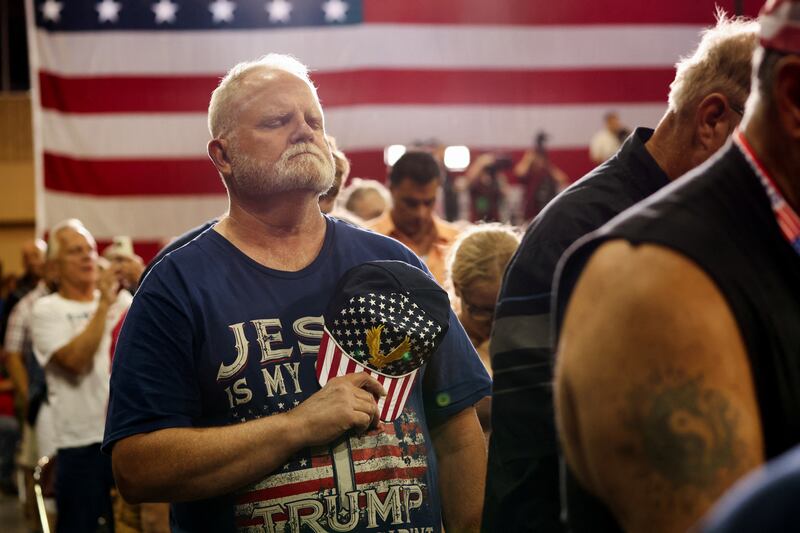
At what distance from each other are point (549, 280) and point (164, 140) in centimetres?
767

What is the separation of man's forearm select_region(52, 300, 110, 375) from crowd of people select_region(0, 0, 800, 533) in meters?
2.63

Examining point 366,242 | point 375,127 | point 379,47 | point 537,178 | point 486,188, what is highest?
point 379,47

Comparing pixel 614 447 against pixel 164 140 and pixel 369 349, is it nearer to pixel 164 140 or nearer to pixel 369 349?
pixel 369 349

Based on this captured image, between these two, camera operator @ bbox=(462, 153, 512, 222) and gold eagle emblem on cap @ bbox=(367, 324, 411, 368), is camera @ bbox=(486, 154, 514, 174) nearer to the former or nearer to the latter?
camera operator @ bbox=(462, 153, 512, 222)

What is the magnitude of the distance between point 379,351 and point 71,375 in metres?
3.84

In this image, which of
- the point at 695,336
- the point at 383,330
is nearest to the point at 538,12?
the point at 383,330

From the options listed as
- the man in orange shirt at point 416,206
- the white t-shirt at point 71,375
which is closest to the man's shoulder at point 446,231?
the man in orange shirt at point 416,206

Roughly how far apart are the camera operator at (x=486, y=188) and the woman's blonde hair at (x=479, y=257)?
5005 millimetres

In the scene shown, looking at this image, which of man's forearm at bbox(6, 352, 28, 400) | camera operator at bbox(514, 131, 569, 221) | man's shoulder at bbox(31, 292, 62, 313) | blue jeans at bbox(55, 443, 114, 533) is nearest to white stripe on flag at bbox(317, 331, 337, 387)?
blue jeans at bbox(55, 443, 114, 533)

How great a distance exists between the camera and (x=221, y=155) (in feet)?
9.25

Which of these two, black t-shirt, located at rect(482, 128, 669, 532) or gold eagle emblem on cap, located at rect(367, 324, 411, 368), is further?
gold eagle emblem on cap, located at rect(367, 324, 411, 368)

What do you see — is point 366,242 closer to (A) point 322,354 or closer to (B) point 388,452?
(A) point 322,354

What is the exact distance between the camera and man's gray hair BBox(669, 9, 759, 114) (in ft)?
7.68

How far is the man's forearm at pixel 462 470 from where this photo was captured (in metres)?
2.81
